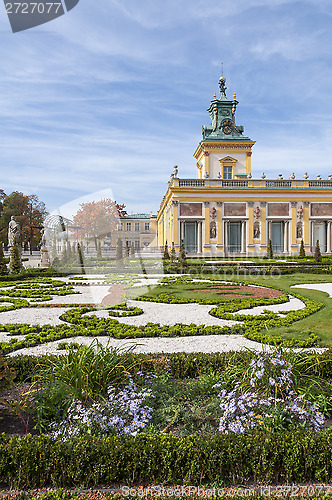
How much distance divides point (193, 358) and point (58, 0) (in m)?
5.43

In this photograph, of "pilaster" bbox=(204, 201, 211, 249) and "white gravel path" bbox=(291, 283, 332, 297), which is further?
"pilaster" bbox=(204, 201, 211, 249)

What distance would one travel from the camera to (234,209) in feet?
113

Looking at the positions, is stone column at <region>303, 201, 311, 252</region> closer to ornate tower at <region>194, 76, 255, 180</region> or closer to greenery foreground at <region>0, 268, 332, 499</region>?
ornate tower at <region>194, 76, 255, 180</region>

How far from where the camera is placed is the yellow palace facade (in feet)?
111

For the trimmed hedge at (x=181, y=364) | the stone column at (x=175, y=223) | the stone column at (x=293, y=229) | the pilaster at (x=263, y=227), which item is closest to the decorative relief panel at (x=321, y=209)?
the stone column at (x=293, y=229)

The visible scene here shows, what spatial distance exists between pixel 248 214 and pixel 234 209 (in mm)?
1483

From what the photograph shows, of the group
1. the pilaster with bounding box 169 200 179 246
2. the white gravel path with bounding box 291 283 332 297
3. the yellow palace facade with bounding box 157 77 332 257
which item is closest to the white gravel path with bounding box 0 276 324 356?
the white gravel path with bounding box 291 283 332 297

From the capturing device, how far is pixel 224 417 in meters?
3.24

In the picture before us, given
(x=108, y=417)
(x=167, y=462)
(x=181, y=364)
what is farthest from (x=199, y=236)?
(x=167, y=462)

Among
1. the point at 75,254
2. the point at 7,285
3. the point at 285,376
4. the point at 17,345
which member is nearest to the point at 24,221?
the point at 75,254

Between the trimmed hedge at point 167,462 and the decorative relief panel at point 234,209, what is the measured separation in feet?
106

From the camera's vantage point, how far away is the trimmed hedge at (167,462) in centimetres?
271

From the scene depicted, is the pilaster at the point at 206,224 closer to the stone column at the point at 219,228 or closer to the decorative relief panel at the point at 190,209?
the decorative relief panel at the point at 190,209

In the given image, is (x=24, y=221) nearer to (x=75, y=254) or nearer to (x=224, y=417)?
(x=75, y=254)
